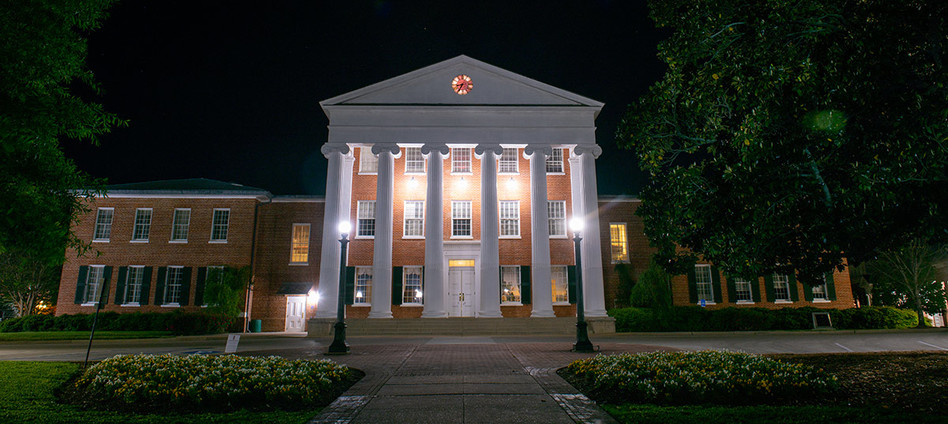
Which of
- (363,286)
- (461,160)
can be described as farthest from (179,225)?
(461,160)

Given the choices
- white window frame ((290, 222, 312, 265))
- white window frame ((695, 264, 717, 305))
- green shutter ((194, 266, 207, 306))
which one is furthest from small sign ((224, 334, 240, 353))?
white window frame ((695, 264, 717, 305))

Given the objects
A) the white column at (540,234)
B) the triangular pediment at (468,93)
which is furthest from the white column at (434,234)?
the white column at (540,234)

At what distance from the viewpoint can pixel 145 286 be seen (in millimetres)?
29016

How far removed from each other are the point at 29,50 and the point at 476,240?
2224cm

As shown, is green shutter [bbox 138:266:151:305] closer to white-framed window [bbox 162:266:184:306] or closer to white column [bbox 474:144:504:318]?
white-framed window [bbox 162:266:184:306]

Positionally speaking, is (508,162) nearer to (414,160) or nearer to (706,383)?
(414,160)

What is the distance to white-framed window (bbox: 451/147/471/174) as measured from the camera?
98.0ft

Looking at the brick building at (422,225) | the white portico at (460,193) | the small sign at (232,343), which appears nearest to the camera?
the small sign at (232,343)

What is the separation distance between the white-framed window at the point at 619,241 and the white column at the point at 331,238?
53.4 feet

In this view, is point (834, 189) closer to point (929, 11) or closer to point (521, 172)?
point (929, 11)

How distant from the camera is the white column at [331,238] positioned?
84.4 feet

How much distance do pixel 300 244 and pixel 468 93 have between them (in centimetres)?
1376

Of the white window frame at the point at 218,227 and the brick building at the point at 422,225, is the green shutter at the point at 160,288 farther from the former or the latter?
the white window frame at the point at 218,227

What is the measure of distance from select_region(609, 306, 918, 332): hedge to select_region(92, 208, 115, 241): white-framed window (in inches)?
1198
